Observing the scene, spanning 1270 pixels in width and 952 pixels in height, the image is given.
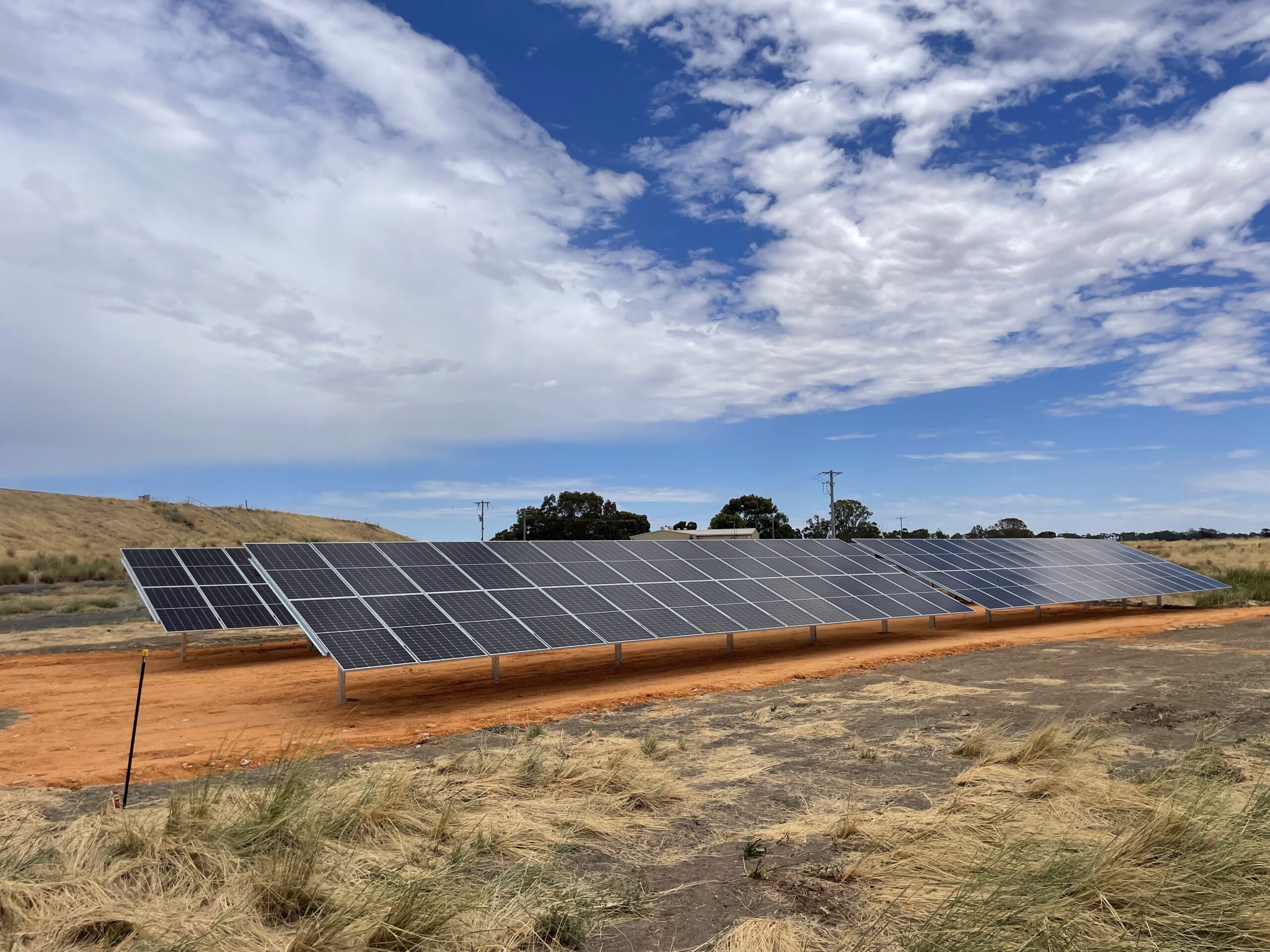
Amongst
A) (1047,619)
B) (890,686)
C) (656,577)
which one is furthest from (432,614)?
(1047,619)

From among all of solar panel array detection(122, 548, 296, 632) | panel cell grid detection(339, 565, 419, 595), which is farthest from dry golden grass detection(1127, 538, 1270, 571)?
solar panel array detection(122, 548, 296, 632)

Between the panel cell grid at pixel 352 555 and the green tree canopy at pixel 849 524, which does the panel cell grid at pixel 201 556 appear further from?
the green tree canopy at pixel 849 524

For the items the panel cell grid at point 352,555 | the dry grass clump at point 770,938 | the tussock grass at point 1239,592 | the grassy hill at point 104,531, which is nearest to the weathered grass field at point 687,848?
the dry grass clump at point 770,938

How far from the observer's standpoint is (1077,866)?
5652mm

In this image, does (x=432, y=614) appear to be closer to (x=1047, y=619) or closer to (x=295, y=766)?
(x=295, y=766)

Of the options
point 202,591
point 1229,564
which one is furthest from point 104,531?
point 1229,564

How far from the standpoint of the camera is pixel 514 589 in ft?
60.3

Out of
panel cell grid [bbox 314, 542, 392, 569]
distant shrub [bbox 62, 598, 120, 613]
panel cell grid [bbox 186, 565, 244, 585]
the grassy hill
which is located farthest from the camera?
the grassy hill

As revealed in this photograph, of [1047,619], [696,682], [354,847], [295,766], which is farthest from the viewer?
[1047,619]

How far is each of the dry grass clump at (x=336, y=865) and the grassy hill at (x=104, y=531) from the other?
1997 inches

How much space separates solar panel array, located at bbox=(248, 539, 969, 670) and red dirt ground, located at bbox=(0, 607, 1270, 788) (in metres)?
1.16

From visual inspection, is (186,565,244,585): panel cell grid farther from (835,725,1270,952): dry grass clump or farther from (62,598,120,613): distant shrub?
(835,725,1270,952): dry grass clump

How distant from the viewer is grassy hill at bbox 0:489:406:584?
51156 millimetres

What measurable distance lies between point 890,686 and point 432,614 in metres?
9.38
